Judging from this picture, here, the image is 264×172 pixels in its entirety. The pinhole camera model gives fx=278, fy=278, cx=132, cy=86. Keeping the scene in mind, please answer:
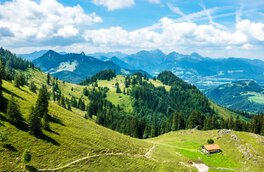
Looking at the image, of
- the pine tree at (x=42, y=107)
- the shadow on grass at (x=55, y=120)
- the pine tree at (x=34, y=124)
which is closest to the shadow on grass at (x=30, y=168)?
the pine tree at (x=34, y=124)

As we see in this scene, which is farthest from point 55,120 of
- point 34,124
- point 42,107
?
point 34,124

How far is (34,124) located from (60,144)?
9104 mm

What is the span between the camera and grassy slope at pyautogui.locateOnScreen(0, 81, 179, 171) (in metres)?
66.7

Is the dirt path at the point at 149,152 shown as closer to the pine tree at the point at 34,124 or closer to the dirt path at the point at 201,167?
the dirt path at the point at 201,167

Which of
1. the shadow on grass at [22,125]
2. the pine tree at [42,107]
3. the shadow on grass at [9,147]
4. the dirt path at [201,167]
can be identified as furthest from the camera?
the dirt path at [201,167]

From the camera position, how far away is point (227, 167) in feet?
330

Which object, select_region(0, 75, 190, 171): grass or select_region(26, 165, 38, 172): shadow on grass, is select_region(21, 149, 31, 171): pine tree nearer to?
select_region(26, 165, 38, 172): shadow on grass

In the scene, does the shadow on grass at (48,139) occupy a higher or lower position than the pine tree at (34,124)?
lower

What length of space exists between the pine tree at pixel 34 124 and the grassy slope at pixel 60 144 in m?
1.91

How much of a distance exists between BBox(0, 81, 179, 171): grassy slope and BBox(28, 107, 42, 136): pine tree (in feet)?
6.25

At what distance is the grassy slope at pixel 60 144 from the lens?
66.7m

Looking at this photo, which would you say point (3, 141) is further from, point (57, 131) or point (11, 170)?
point (57, 131)

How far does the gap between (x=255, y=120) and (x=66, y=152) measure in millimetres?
114721

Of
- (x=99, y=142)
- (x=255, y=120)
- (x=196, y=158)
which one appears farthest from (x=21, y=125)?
(x=255, y=120)
